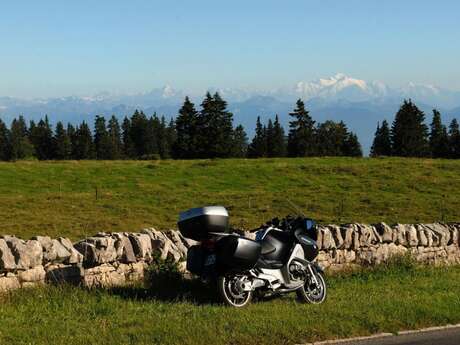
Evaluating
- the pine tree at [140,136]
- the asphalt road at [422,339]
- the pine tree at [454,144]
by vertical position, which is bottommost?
the asphalt road at [422,339]

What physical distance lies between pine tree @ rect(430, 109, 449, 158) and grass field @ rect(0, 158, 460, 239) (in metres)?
50.6

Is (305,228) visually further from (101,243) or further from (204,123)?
(204,123)

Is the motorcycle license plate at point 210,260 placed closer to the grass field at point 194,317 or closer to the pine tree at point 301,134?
the grass field at point 194,317

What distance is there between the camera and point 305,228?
1097cm

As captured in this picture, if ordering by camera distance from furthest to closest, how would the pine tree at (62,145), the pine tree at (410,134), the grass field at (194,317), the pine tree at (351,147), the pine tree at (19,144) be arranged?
1. the pine tree at (62,145)
2. the pine tree at (19,144)
3. the pine tree at (351,147)
4. the pine tree at (410,134)
5. the grass field at (194,317)

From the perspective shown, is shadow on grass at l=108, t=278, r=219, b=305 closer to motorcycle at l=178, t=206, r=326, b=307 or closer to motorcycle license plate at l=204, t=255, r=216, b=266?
motorcycle at l=178, t=206, r=326, b=307

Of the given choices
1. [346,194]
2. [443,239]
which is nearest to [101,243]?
[443,239]

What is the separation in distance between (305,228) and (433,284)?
340 centimetres

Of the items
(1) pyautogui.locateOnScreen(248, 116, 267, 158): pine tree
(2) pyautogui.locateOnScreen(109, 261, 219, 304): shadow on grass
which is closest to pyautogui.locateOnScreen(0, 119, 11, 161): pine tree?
(1) pyautogui.locateOnScreen(248, 116, 267, 158): pine tree

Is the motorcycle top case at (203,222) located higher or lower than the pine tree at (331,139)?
lower

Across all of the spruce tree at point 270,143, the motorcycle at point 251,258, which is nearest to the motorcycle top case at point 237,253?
the motorcycle at point 251,258

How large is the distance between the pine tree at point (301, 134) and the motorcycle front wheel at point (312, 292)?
3440 inches

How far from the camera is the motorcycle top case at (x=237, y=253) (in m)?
9.41

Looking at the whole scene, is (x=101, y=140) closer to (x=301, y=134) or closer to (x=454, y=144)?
(x=301, y=134)
